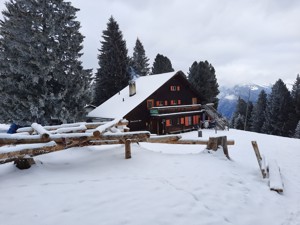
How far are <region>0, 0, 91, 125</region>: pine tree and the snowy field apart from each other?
12532 mm

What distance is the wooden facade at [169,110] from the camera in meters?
26.5

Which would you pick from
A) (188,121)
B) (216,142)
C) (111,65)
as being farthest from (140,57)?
(216,142)

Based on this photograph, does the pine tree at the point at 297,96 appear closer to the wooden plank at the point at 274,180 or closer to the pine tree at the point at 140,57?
the pine tree at the point at 140,57

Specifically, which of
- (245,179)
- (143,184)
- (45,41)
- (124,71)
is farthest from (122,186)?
(124,71)

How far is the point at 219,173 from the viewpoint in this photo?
6539 millimetres

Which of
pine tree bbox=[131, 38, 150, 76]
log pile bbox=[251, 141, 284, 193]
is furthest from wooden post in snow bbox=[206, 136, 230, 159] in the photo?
pine tree bbox=[131, 38, 150, 76]

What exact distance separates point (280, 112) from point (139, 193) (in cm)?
5561

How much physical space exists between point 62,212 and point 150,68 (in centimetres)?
4942

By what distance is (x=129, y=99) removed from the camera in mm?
28234

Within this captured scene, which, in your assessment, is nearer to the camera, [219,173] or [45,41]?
[219,173]

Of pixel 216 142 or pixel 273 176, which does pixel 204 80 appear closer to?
pixel 216 142

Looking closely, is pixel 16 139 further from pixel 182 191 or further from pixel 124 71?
pixel 124 71

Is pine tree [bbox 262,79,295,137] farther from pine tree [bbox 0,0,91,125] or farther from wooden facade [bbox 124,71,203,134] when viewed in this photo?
pine tree [bbox 0,0,91,125]

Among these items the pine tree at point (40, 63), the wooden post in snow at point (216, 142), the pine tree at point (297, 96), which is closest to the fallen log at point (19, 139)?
the wooden post in snow at point (216, 142)
